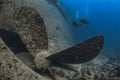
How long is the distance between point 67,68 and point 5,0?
330 cm

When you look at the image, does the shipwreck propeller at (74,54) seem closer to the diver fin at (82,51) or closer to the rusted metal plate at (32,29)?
the diver fin at (82,51)

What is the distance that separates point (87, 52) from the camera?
6.21 metres

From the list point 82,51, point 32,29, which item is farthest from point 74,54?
point 32,29

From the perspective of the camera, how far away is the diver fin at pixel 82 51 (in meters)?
5.93

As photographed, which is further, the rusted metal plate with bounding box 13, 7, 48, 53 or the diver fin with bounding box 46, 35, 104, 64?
the rusted metal plate with bounding box 13, 7, 48, 53

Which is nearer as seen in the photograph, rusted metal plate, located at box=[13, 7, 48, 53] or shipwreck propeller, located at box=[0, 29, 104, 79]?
shipwreck propeller, located at box=[0, 29, 104, 79]

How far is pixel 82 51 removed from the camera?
611 cm

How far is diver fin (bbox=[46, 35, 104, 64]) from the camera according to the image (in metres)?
5.93

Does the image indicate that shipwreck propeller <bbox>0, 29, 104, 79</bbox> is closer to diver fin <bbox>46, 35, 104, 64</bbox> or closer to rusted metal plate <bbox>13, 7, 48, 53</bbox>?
diver fin <bbox>46, 35, 104, 64</bbox>

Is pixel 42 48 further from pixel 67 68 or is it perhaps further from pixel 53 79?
pixel 67 68

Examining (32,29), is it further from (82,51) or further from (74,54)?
(82,51)

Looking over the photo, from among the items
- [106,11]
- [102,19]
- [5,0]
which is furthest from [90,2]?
[5,0]

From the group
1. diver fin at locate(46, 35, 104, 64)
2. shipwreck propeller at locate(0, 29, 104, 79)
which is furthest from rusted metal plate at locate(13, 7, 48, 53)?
diver fin at locate(46, 35, 104, 64)

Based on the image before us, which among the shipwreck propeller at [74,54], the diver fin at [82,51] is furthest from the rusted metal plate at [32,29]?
the diver fin at [82,51]
